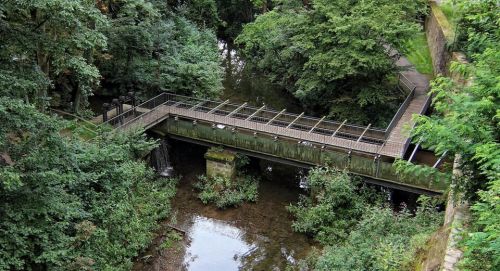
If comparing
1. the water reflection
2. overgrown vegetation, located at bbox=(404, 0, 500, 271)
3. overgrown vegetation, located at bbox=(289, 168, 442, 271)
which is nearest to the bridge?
overgrown vegetation, located at bbox=(289, 168, 442, 271)

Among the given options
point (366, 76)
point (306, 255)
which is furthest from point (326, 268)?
point (366, 76)

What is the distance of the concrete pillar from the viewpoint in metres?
19.2

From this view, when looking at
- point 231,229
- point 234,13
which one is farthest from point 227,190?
point 234,13

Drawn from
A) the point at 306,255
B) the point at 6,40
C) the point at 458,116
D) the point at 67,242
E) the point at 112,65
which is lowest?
the point at 306,255

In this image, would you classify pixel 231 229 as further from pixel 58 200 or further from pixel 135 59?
pixel 135 59

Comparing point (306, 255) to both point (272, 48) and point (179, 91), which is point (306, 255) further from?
point (272, 48)

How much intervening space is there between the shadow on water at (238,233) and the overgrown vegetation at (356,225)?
0.84 metres

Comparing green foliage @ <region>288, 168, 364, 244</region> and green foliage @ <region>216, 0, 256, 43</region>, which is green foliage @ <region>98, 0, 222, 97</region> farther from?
green foliage @ <region>216, 0, 256, 43</region>

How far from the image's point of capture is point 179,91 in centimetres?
2288

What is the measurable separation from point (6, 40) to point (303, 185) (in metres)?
13.2

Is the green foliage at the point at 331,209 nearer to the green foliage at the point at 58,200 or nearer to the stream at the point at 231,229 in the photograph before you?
the stream at the point at 231,229

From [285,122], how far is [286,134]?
66.0 inches

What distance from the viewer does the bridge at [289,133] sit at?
1700 centimetres

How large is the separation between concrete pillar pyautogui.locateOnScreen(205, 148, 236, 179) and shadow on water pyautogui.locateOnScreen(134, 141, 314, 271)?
1.18 m
